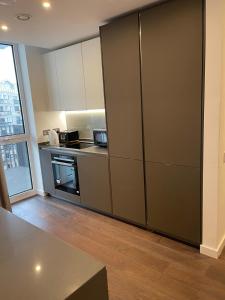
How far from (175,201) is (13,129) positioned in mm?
2867

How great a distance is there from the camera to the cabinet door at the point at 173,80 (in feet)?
6.88

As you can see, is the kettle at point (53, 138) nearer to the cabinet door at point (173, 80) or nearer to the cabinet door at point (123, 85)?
the cabinet door at point (123, 85)

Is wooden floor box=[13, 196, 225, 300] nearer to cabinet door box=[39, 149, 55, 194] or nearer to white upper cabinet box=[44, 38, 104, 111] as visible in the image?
cabinet door box=[39, 149, 55, 194]

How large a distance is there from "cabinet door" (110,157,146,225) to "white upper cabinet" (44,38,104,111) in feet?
3.12

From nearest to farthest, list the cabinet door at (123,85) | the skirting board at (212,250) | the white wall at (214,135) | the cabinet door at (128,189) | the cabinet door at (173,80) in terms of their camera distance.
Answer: the white wall at (214,135) → the cabinet door at (173,80) → the skirting board at (212,250) → the cabinet door at (123,85) → the cabinet door at (128,189)

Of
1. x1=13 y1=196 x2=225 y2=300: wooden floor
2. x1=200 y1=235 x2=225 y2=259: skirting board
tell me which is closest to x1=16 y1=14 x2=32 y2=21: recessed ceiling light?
x1=13 y1=196 x2=225 y2=300: wooden floor

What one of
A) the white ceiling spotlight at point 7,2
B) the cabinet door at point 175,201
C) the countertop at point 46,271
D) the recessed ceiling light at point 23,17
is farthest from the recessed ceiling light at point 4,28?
the countertop at point 46,271

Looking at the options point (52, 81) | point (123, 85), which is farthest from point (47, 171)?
point (123, 85)

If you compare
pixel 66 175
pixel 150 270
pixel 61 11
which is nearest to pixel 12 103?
pixel 66 175

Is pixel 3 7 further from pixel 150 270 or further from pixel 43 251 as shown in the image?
pixel 150 270

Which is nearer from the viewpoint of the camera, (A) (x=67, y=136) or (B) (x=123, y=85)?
(B) (x=123, y=85)

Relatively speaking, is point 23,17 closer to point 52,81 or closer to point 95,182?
point 52,81

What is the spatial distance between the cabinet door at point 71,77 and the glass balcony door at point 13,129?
0.77 m

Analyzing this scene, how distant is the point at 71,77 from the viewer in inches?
140
